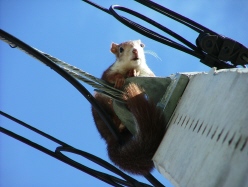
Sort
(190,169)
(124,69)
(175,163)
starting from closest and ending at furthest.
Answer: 1. (190,169)
2. (175,163)
3. (124,69)

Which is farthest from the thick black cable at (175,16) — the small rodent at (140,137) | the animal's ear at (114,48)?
the animal's ear at (114,48)

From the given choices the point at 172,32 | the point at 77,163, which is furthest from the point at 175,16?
the point at 77,163

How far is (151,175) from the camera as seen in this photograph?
3.66m

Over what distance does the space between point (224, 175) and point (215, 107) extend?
521 mm

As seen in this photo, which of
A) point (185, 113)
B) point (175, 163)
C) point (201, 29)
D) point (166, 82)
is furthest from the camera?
point (201, 29)

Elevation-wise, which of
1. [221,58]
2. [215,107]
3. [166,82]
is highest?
[221,58]

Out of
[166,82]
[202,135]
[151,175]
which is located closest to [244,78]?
[202,135]

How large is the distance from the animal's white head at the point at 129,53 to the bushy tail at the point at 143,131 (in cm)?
230

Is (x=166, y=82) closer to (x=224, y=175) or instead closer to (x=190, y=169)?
(x=190, y=169)

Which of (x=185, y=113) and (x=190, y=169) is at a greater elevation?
(x=185, y=113)

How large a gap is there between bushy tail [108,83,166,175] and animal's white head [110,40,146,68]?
2.30m

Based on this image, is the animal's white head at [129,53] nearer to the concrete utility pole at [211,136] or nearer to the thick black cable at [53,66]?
the thick black cable at [53,66]

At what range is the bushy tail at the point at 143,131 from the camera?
321 cm

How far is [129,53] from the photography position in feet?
19.8
